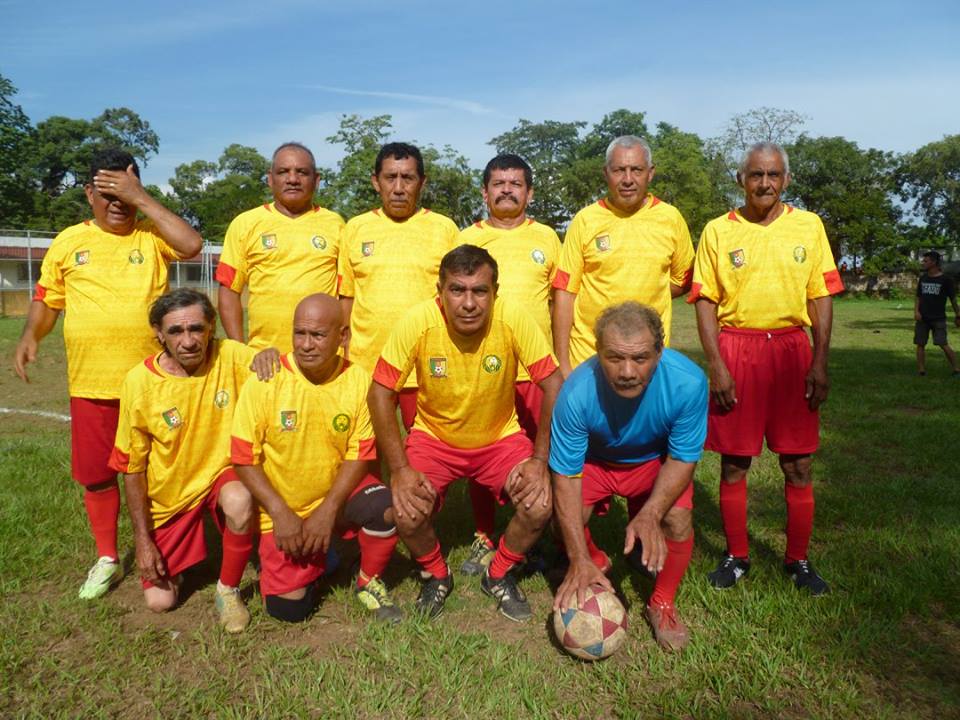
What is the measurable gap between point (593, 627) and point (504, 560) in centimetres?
83

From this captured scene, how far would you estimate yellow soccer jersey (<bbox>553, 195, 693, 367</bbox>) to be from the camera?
4266mm

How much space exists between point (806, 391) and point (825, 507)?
66.2 inches

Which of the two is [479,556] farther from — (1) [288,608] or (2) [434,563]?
(1) [288,608]

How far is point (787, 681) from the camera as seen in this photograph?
3070 millimetres

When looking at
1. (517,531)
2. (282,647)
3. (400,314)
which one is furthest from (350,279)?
(282,647)

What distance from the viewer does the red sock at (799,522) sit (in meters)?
3.99

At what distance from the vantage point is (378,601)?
379 cm

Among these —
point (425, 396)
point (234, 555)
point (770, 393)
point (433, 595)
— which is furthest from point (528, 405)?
point (234, 555)

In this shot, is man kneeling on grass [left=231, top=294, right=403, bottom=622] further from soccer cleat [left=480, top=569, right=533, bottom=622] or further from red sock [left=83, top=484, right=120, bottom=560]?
red sock [left=83, top=484, right=120, bottom=560]

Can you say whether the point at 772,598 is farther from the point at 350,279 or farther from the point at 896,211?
the point at 896,211

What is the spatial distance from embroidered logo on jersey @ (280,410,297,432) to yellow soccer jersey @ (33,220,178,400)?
1.02m

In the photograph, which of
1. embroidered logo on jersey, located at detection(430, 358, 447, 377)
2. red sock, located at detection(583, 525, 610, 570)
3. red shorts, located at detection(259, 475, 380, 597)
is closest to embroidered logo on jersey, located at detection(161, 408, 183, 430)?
red shorts, located at detection(259, 475, 380, 597)

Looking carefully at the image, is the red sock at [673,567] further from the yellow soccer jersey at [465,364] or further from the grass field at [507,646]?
the yellow soccer jersey at [465,364]

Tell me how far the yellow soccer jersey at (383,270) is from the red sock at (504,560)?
1429mm
